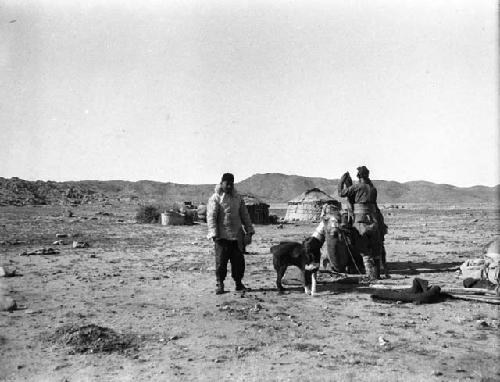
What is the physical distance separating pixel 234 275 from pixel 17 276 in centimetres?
450

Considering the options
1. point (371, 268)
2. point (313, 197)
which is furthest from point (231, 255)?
point (313, 197)

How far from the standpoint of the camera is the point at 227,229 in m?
7.48

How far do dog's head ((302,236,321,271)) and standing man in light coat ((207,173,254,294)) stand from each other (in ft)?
3.23

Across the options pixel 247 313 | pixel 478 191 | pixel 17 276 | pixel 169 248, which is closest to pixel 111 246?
pixel 169 248

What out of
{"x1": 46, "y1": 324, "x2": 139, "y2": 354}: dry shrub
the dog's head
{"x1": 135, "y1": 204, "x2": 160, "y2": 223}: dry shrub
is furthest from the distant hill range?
{"x1": 46, "y1": 324, "x2": 139, "y2": 354}: dry shrub

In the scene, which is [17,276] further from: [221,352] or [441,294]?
[441,294]

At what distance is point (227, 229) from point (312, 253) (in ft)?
4.71

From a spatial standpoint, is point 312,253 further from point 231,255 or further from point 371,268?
point 371,268

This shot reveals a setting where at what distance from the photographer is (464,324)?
5309mm

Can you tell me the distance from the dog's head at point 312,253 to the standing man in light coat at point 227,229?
0.98 m

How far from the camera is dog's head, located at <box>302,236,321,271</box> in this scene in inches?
283

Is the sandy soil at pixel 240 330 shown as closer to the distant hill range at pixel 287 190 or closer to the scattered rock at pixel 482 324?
the scattered rock at pixel 482 324

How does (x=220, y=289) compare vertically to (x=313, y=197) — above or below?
below

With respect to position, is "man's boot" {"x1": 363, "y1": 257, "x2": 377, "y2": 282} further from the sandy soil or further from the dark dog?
the dark dog
